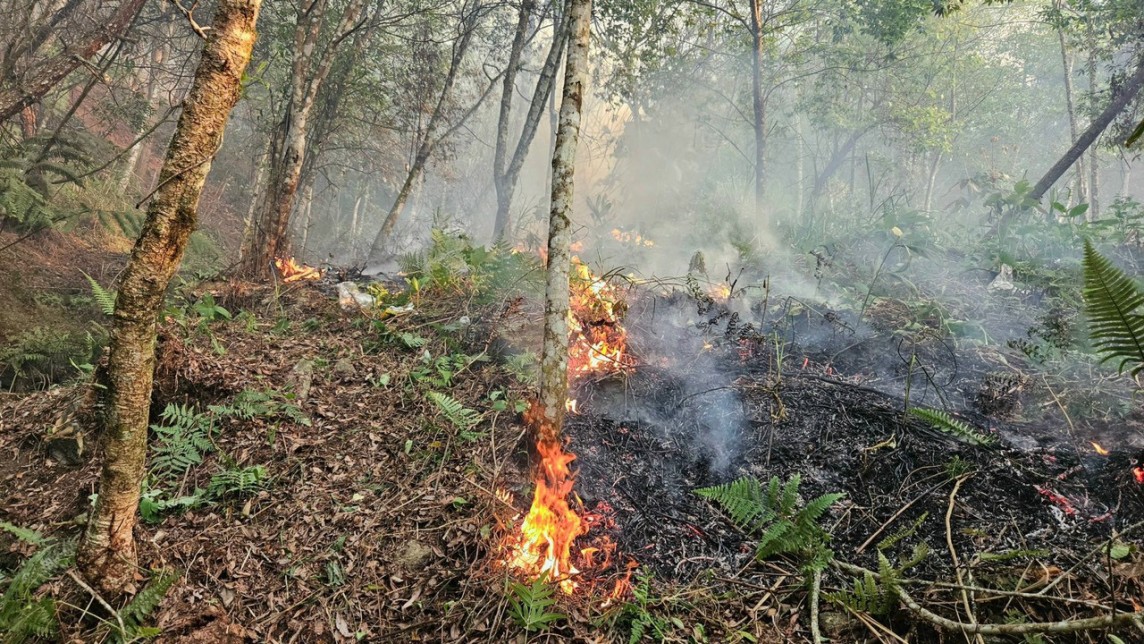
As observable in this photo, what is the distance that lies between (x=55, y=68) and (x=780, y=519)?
10.2 metres

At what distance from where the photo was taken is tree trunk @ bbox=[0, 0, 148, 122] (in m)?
6.37

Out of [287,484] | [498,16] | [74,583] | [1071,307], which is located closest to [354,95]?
[498,16]

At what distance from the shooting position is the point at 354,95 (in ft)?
38.2

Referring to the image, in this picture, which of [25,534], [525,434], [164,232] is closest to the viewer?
[164,232]

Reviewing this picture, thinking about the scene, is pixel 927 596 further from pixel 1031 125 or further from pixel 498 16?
pixel 1031 125

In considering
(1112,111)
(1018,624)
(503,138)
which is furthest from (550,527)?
(1112,111)

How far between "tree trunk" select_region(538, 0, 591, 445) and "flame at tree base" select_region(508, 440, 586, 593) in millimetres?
213

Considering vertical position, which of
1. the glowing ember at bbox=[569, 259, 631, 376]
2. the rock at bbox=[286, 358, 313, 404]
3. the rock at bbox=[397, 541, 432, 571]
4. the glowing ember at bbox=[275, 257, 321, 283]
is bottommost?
the rock at bbox=[397, 541, 432, 571]

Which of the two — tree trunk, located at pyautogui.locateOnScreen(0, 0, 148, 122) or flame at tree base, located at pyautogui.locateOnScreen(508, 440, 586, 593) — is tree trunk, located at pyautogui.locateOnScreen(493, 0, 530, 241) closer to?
tree trunk, located at pyautogui.locateOnScreen(0, 0, 148, 122)

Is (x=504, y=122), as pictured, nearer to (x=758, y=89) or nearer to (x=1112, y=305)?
(x=758, y=89)

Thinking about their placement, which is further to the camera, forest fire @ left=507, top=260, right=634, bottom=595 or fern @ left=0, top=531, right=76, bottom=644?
forest fire @ left=507, top=260, right=634, bottom=595

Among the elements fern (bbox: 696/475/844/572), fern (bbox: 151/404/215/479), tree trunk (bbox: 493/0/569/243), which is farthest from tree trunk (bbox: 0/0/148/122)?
fern (bbox: 696/475/844/572)

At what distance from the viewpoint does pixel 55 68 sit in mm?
6723

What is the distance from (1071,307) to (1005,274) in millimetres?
1714
